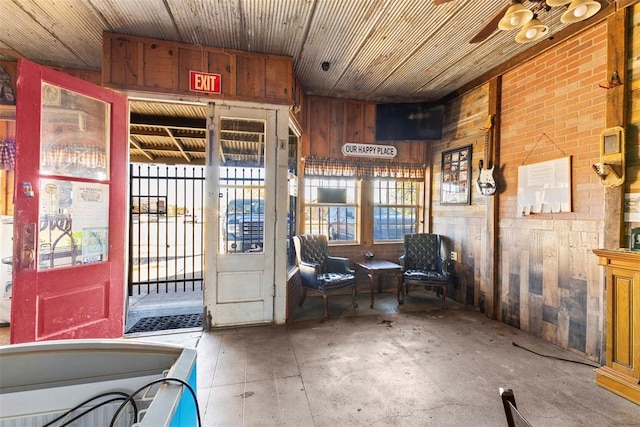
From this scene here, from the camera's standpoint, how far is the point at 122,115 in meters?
2.80

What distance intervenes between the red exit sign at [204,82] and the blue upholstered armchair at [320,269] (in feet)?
6.97

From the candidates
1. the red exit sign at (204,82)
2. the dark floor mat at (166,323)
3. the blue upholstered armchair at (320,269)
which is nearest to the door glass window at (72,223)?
Result: the dark floor mat at (166,323)

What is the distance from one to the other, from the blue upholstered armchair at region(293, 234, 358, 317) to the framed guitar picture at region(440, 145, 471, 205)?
6.42 feet

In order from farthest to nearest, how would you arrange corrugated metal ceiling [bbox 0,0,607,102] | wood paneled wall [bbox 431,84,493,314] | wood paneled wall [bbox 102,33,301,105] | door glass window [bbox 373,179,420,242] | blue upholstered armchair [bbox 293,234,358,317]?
door glass window [bbox 373,179,420,242] < wood paneled wall [bbox 431,84,493,314] < blue upholstered armchair [bbox 293,234,358,317] < wood paneled wall [bbox 102,33,301,105] < corrugated metal ceiling [bbox 0,0,607,102]

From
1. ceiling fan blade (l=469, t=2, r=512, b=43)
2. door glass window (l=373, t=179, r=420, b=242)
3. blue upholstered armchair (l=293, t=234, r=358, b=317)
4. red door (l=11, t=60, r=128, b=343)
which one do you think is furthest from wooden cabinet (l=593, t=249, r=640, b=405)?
red door (l=11, t=60, r=128, b=343)

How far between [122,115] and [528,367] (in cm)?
452

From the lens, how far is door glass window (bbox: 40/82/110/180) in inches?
88.4

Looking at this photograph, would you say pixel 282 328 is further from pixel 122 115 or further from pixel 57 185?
pixel 122 115

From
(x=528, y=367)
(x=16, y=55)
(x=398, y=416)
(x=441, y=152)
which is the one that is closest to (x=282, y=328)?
(x=398, y=416)

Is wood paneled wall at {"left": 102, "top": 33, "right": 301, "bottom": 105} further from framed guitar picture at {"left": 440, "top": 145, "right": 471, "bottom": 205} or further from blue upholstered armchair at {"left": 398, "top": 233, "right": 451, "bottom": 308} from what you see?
blue upholstered armchair at {"left": 398, "top": 233, "right": 451, "bottom": 308}

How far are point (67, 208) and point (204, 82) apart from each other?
1.79 meters

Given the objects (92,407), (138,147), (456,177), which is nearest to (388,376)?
(92,407)

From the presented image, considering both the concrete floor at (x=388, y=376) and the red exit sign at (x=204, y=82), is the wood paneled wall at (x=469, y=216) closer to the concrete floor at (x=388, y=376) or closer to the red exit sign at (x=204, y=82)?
the concrete floor at (x=388, y=376)

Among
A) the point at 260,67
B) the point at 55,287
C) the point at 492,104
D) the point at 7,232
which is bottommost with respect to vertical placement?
the point at 55,287
